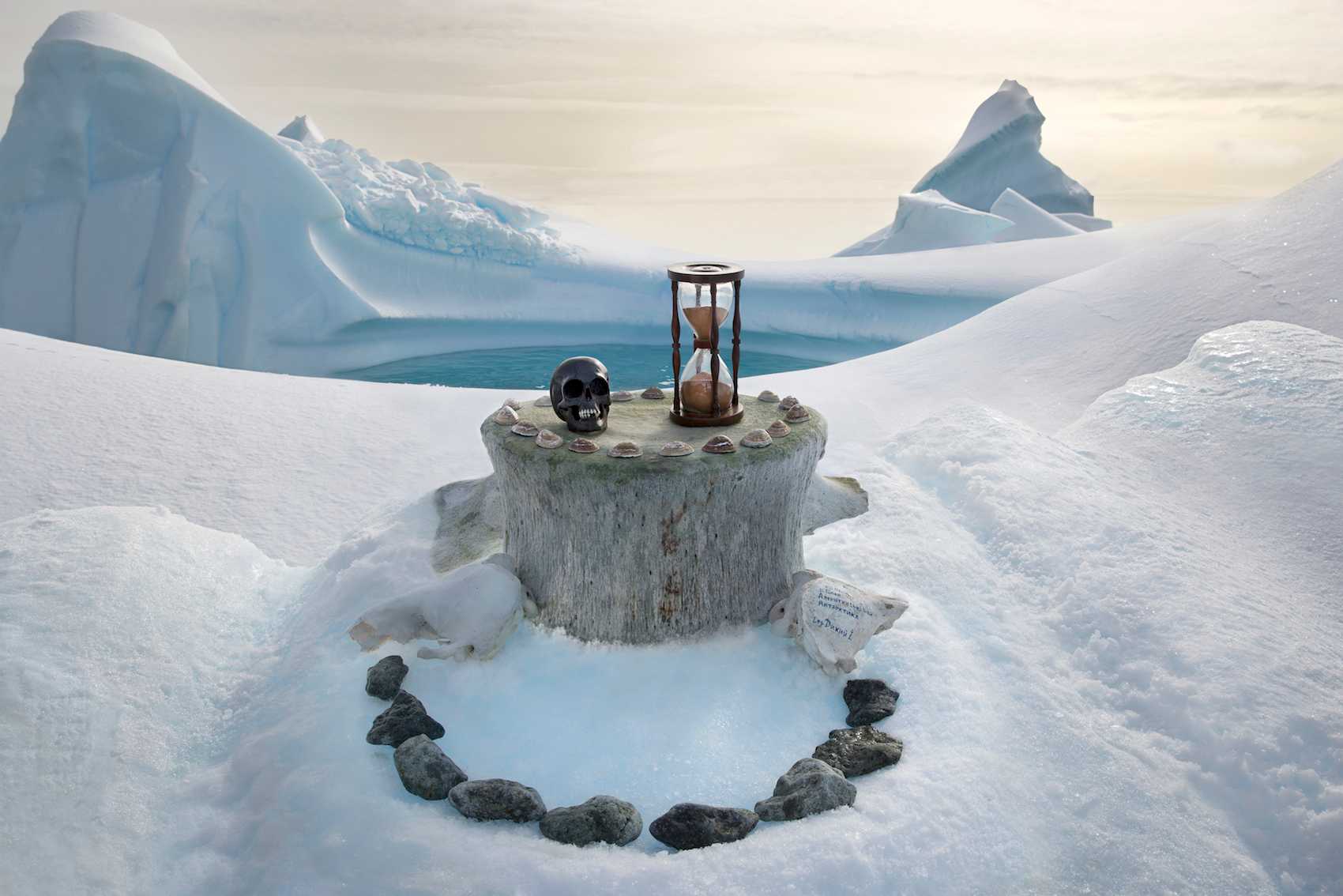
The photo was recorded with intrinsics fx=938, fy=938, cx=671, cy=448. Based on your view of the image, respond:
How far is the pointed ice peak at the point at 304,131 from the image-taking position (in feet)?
49.5

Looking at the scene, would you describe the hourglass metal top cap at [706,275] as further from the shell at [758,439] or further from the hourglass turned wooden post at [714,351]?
the shell at [758,439]

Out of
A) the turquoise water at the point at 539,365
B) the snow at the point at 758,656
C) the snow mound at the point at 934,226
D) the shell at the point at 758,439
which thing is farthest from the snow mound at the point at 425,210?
the shell at the point at 758,439

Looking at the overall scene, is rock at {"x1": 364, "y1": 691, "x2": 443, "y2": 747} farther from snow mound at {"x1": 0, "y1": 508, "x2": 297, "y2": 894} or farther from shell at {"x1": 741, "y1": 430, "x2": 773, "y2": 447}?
shell at {"x1": 741, "y1": 430, "x2": 773, "y2": 447}

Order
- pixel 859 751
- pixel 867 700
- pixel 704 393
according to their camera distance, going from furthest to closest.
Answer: pixel 704 393, pixel 867 700, pixel 859 751

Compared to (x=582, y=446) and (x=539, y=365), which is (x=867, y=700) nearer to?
(x=582, y=446)

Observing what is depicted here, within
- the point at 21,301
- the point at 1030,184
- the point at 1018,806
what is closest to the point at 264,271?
the point at 21,301

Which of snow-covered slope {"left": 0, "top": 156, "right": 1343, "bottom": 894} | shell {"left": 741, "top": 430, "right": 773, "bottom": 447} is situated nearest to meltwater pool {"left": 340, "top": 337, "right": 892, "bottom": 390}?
snow-covered slope {"left": 0, "top": 156, "right": 1343, "bottom": 894}

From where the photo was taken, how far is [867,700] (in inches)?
116

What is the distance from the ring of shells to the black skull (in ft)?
0.32

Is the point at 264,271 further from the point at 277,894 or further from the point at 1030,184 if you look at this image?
the point at 1030,184

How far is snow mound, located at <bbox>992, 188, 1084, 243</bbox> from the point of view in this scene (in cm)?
1659

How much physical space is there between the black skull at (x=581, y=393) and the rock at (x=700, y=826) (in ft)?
4.41

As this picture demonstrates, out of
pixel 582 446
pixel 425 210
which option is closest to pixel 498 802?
pixel 582 446

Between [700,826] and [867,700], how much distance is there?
79cm
